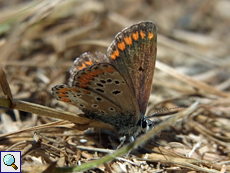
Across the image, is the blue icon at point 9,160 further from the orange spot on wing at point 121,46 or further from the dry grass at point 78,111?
the orange spot on wing at point 121,46

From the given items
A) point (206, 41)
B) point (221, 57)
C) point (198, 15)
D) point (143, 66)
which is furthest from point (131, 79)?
point (198, 15)

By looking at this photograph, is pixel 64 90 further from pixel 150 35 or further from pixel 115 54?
pixel 150 35

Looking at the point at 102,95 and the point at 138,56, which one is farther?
the point at 138,56

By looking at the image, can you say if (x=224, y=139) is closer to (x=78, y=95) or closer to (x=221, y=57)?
(x=78, y=95)

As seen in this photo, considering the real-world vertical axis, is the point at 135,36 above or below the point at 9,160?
above

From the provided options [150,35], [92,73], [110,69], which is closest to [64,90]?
[92,73]

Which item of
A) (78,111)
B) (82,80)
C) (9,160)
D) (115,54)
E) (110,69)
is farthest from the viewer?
(78,111)
